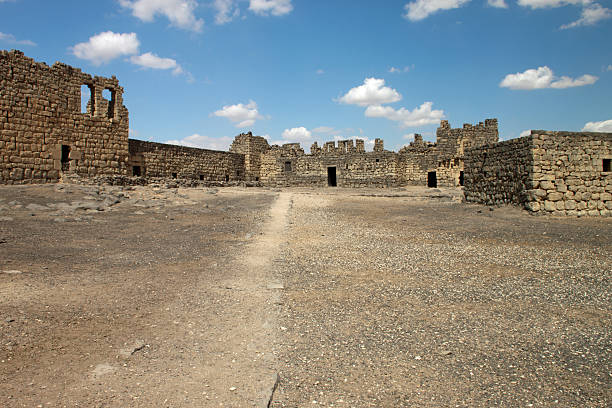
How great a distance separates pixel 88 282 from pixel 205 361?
2951 mm

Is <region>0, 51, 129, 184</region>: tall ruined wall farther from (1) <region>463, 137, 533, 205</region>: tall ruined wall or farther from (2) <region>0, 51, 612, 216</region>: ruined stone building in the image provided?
(1) <region>463, 137, 533, 205</region>: tall ruined wall

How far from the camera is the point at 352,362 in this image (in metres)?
3.23

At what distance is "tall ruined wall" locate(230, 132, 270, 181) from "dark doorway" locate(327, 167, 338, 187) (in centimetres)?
663

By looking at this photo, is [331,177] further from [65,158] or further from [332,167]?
[65,158]

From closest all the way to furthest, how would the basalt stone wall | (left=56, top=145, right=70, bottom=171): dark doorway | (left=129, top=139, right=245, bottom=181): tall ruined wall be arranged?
the basalt stone wall
(left=56, top=145, right=70, bottom=171): dark doorway
(left=129, top=139, right=245, bottom=181): tall ruined wall

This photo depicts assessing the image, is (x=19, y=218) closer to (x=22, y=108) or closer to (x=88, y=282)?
(x=88, y=282)

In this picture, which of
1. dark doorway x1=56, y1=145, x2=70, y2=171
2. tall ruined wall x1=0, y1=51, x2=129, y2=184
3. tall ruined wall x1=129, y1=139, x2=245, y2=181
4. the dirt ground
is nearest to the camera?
the dirt ground

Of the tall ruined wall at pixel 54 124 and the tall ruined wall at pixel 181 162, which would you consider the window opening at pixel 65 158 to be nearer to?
the tall ruined wall at pixel 54 124

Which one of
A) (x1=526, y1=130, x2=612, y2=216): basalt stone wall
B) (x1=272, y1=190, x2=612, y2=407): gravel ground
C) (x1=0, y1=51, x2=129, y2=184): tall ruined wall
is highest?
(x1=0, y1=51, x2=129, y2=184): tall ruined wall

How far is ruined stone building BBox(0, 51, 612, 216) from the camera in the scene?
42.7 feet

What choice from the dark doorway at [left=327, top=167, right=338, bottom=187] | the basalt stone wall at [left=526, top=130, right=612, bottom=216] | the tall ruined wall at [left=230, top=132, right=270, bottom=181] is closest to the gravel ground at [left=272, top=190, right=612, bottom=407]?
the basalt stone wall at [left=526, top=130, right=612, bottom=216]

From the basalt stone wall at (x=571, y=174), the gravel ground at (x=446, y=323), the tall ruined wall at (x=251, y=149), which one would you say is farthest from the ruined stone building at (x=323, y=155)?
the gravel ground at (x=446, y=323)

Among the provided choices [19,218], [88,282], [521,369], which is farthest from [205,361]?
[19,218]

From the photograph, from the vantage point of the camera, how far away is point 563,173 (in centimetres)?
1298
